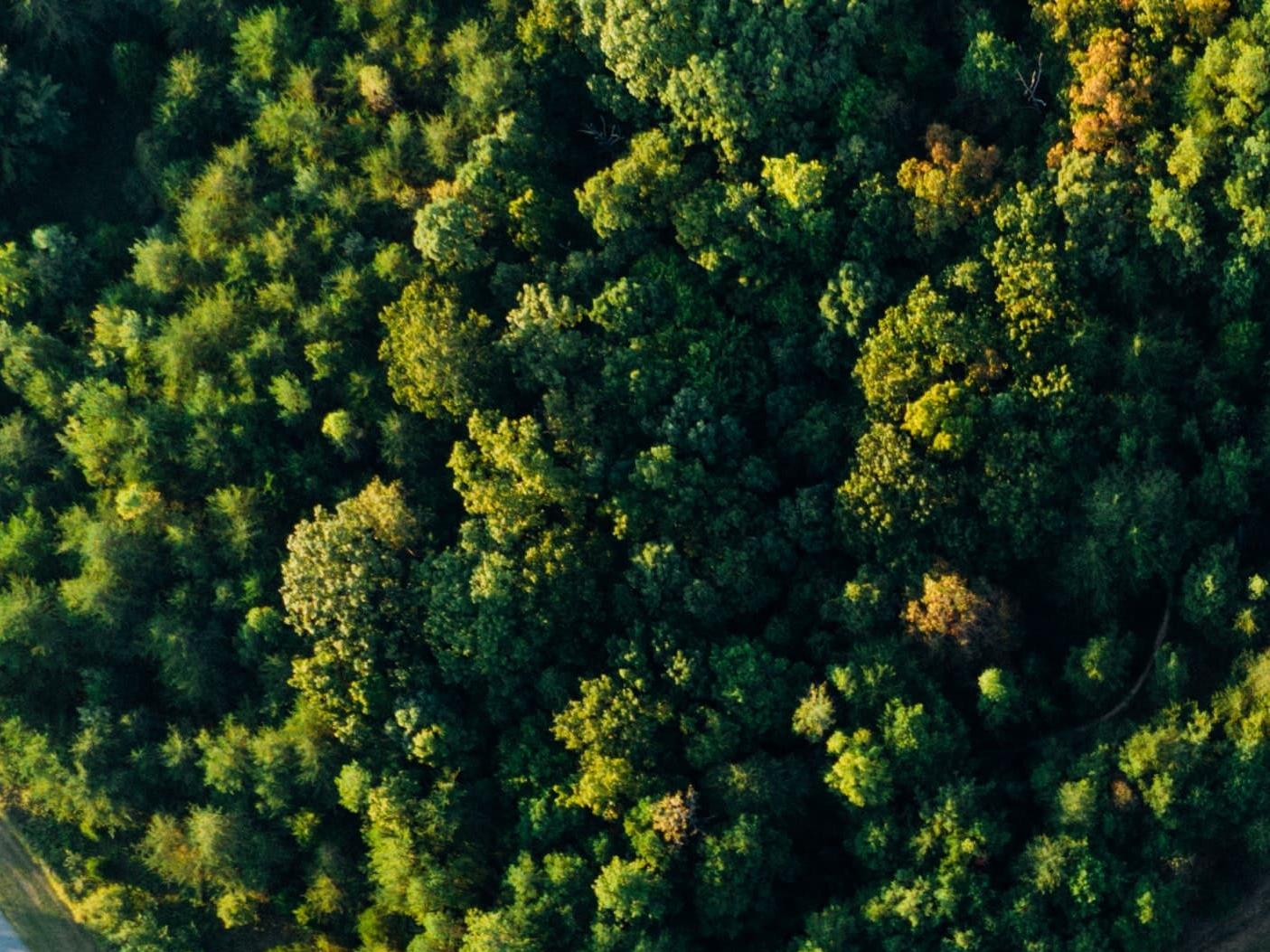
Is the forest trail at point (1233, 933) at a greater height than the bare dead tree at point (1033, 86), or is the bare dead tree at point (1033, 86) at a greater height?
the bare dead tree at point (1033, 86)

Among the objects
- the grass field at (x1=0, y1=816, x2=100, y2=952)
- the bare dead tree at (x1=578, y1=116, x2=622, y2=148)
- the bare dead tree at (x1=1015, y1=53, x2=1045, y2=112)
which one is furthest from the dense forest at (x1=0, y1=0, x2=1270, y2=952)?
the grass field at (x1=0, y1=816, x2=100, y2=952)

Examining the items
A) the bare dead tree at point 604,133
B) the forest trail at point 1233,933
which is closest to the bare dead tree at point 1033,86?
the bare dead tree at point 604,133

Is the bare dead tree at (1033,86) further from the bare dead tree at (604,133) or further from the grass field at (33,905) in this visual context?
the grass field at (33,905)

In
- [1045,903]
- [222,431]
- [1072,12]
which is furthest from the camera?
[222,431]

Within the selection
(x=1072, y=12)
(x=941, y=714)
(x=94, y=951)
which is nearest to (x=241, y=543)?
(x=94, y=951)

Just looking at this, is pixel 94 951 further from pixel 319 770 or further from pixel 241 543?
pixel 241 543
